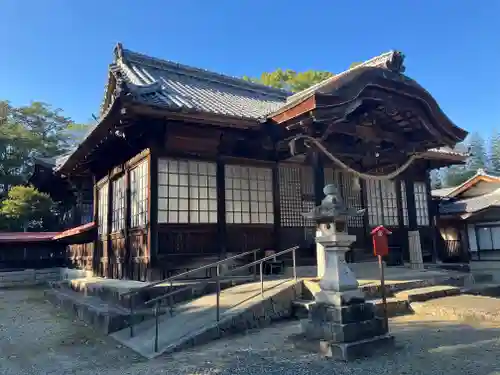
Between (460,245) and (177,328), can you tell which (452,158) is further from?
(177,328)

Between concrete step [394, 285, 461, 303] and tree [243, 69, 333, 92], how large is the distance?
28666 millimetres

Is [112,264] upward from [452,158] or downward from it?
downward

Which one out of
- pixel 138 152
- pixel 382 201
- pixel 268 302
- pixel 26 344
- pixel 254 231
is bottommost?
pixel 26 344

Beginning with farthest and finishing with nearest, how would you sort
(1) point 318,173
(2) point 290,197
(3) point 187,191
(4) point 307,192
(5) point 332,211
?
1. (4) point 307,192
2. (2) point 290,197
3. (3) point 187,191
4. (1) point 318,173
5. (5) point 332,211

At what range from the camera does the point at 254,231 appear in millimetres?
11125

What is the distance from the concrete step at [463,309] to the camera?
7320 mm

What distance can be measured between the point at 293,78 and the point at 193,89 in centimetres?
2837

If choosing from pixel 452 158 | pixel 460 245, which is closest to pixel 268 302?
pixel 452 158

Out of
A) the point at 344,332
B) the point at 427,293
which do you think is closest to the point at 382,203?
the point at 427,293

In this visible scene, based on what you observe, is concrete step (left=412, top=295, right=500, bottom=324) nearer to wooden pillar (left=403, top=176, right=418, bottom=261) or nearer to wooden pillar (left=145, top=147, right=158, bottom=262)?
wooden pillar (left=403, top=176, right=418, bottom=261)

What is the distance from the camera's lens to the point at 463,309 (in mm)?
7609

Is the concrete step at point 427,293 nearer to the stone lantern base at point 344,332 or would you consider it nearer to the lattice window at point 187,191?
the stone lantern base at point 344,332

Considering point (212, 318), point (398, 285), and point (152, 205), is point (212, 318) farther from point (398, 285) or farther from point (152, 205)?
point (398, 285)

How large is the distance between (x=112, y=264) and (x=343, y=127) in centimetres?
810
